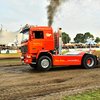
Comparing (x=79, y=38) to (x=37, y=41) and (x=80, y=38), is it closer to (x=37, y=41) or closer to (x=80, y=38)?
(x=80, y=38)

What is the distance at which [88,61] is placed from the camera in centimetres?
933

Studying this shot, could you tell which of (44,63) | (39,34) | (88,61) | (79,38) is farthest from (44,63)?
(79,38)

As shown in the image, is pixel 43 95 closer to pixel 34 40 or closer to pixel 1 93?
pixel 1 93

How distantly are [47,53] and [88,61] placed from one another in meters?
2.96

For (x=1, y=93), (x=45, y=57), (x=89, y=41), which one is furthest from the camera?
(x=89, y=41)

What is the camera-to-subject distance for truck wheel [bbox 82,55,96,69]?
9.18 meters

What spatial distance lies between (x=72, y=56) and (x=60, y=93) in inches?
203

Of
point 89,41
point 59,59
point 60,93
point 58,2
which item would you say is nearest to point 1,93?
point 60,93

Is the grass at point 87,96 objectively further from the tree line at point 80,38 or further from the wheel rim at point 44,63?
the tree line at point 80,38

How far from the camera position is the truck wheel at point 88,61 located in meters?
9.18

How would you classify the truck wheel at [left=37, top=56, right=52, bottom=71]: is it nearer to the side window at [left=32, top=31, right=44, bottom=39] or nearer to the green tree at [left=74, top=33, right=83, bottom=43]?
the side window at [left=32, top=31, right=44, bottom=39]

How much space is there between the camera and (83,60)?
9.20 metres

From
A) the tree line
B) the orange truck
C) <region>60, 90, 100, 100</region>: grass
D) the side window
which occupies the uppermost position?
the tree line

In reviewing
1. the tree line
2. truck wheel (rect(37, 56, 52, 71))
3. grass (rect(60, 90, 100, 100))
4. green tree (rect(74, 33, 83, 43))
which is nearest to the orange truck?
Result: truck wheel (rect(37, 56, 52, 71))
